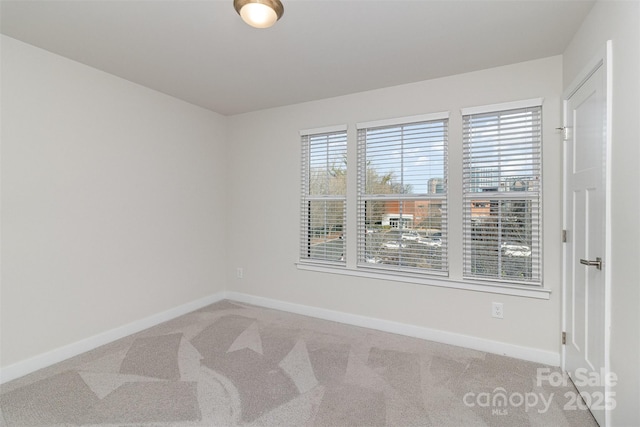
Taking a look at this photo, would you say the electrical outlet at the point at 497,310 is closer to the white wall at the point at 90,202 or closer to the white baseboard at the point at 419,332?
the white baseboard at the point at 419,332

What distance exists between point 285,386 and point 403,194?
205cm

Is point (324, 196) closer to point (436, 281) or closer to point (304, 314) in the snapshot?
point (304, 314)

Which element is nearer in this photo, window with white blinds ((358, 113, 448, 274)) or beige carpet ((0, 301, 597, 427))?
beige carpet ((0, 301, 597, 427))

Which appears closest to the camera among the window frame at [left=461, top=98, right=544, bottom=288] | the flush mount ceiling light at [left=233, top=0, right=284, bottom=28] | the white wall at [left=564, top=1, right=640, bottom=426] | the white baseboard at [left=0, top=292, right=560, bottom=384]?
the white wall at [left=564, top=1, right=640, bottom=426]

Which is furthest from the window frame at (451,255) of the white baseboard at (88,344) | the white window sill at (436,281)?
the white baseboard at (88,344)

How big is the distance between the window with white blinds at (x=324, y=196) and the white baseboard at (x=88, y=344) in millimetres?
1560

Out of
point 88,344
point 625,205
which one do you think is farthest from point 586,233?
point 88,344

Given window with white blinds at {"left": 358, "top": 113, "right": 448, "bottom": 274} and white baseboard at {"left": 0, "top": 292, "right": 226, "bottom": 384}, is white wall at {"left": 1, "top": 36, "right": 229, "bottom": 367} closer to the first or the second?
white baseboard at {"left": 0, "top": 292, "right": 226, "bottom": 384}

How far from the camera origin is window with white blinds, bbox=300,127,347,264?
11.6ft

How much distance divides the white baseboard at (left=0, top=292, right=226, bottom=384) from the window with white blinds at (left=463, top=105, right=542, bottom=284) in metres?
3.16

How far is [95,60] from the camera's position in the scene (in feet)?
8.66

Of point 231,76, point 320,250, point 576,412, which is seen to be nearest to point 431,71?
point 231,76

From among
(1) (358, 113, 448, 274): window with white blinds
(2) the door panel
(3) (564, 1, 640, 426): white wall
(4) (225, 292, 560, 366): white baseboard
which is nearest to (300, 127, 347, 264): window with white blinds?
(1) (358, 113, 448, 274): window with white blinds

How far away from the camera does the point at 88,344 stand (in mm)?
2746
